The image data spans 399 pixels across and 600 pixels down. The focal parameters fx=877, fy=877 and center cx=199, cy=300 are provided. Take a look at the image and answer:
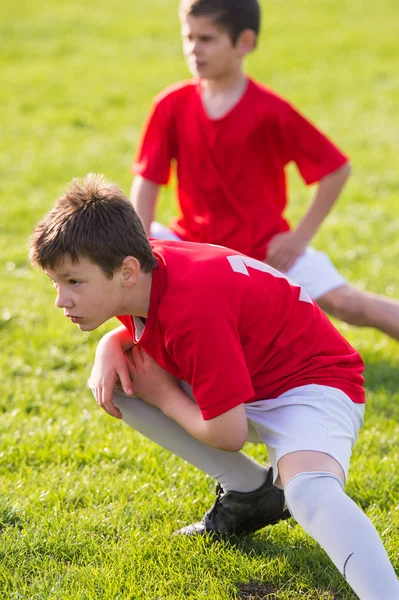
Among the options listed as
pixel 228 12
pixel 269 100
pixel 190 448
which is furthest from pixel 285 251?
pixel 190 448

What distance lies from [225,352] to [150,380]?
448 millimetres

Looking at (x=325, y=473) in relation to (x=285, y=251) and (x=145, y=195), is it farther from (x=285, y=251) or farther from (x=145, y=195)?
(x=145, y=195)

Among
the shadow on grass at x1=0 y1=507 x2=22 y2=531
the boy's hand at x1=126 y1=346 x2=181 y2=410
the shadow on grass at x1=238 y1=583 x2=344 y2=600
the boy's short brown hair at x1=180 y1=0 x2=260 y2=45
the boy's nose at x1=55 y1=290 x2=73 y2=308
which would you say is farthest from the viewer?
the boy's short brown hair at x1=180 y1=0 x2=260 y2=45

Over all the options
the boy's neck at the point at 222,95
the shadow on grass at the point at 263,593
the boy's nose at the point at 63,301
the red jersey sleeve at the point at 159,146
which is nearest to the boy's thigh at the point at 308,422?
the shadow on grass at the point at 263,593

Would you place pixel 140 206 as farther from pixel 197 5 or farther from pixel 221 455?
pixel 221 455

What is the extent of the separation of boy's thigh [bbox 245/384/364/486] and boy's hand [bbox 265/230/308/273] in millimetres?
1477

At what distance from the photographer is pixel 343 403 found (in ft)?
8.46

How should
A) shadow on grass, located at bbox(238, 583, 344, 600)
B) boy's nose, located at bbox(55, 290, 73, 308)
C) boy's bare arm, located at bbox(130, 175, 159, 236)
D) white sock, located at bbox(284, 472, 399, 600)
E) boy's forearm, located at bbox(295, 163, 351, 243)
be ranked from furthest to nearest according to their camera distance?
boy's bare arm, located at bbox(130, 175, 159, 236) < boy's forearm, located at bbox(295, 163, 351, 243) < shadow on grass, located at bbox(238, 583, 344, 600) < boy's nose, located at bbox(55, 290, 73, 308) < white sock, located at bbox(284, 472, 399, 600)

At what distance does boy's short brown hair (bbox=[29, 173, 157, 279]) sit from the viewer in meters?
2.38

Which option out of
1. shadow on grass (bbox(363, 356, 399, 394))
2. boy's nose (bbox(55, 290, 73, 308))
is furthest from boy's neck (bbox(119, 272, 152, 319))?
shadow on grass (bbox(363, 356, 399, 394))

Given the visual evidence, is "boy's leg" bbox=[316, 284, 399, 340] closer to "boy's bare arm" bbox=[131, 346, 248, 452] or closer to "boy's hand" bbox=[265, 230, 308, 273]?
"boy's hand" bbox=[265, 230, 308, 273]

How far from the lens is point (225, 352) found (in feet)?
7.59

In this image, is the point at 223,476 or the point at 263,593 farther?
the point at 223,476

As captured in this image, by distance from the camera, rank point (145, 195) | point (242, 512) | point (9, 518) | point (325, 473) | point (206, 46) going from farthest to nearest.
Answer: point (145, 195)
point (206, 46)
point (9, 518)
point (242, 512)
point (325, 473)
